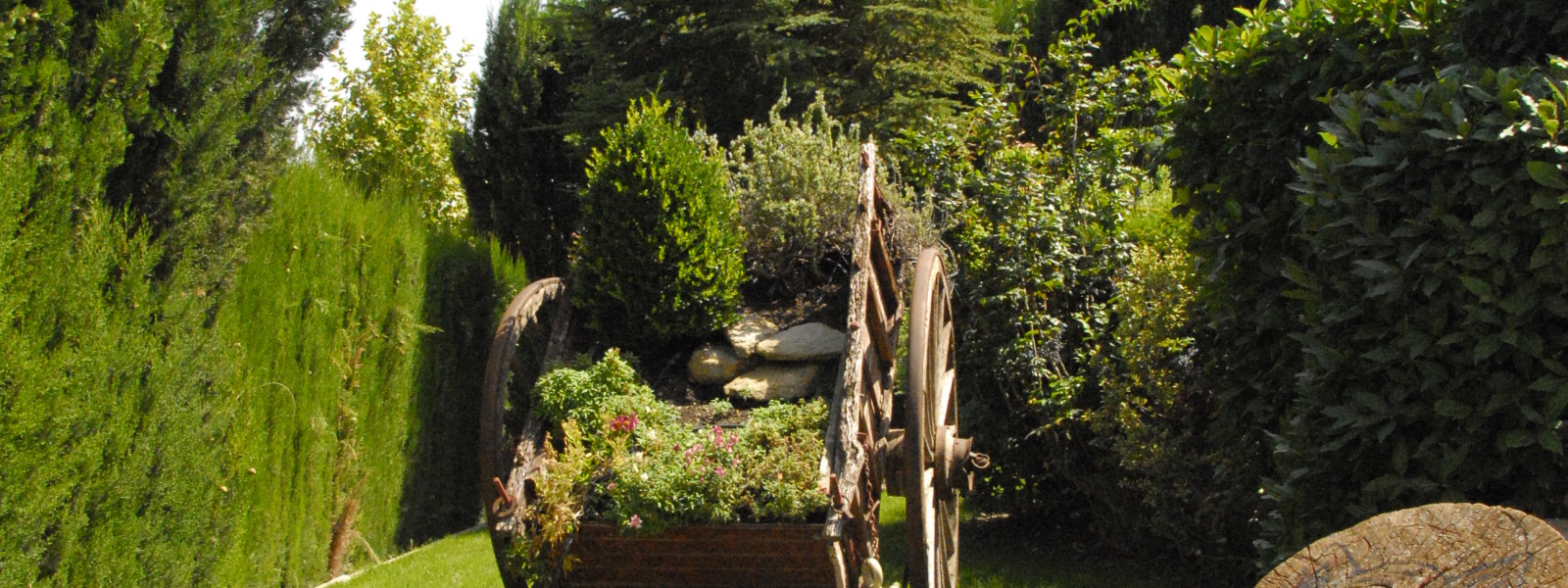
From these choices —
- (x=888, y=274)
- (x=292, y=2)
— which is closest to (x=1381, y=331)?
(x=888, y=274)

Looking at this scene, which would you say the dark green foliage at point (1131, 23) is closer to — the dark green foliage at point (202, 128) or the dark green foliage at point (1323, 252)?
the dark green foliage at point (1323, 252)

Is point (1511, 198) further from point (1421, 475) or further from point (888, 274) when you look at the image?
point (888, 274)

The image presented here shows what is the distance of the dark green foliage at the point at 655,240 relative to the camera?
14.7 ft

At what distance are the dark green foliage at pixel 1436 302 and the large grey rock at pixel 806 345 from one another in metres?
1.73

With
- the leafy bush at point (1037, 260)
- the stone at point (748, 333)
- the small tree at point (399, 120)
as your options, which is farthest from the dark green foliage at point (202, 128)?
the small tree at point (399, 120)

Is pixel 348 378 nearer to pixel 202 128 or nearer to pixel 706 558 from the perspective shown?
pixel 202 128

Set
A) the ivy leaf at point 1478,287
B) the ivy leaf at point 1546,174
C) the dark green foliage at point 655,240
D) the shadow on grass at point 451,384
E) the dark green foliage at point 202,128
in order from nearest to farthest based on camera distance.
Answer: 1. the ivy leaf at point 1546,174
2. the ivy leaf at point 1478,287
3. the dark green foliage at point 202,128
4. the dark green foliage at point 655,240
5. the shadow on grass at point 451,384

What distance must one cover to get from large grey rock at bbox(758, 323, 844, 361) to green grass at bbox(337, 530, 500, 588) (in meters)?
2.10

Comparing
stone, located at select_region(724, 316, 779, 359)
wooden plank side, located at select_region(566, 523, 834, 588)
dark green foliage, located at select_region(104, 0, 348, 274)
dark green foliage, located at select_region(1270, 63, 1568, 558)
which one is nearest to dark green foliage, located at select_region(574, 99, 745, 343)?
stone, located at select_region(724, 316, 779, 359)

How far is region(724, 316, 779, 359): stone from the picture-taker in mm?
4637

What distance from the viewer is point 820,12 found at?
8.33m

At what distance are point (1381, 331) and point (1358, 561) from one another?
1.22m

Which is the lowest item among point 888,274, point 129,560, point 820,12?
point 129,560

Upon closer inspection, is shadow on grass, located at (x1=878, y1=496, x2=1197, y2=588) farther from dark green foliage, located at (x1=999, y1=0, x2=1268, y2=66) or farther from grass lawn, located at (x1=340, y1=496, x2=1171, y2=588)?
dark green foliage, located at (x1=999, y1=0, x2=1268, y2=66)
